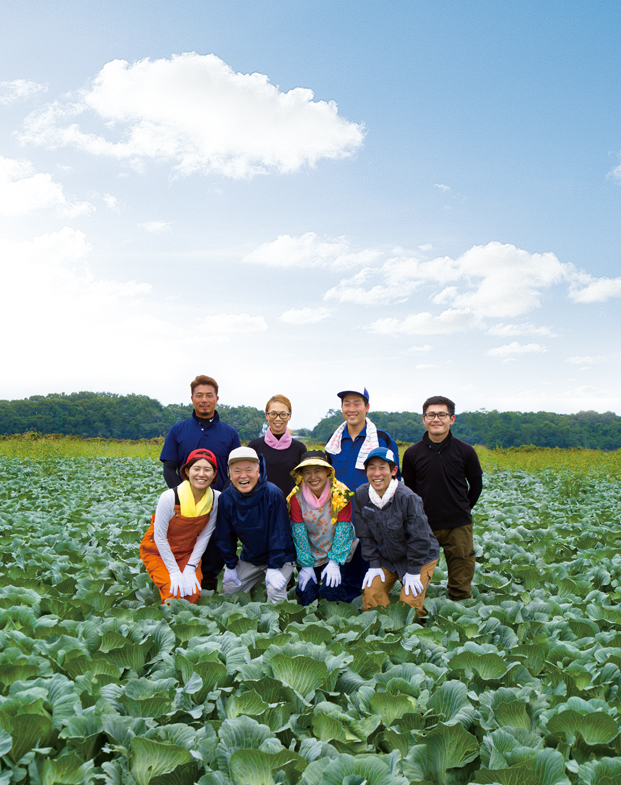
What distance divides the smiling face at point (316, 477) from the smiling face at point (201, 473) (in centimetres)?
68

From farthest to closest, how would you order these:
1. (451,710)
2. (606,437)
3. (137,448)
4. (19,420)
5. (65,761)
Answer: (606,437) < (19,420) < (137,448) < (451,710) < (65,761)

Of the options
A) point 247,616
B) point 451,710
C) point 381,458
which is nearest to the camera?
point 451,710

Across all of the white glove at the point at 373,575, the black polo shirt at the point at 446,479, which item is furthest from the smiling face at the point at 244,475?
the black polo shirt at the point at 446,479

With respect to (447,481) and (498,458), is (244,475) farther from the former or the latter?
(498,458)

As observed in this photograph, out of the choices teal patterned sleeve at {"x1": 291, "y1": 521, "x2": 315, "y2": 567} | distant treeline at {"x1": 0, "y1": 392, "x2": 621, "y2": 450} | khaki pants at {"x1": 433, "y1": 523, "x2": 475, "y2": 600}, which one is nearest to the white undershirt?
teal patterned sleeve at {"x1": 291, "y1": 521, "x2": 315, "y2": 567}

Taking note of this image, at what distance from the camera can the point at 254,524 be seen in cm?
380

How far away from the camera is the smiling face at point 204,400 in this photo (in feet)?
14.6

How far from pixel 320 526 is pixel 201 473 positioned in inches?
37.6

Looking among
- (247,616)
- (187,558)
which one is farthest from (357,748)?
(187,558)

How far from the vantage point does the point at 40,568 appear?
15.7 feet

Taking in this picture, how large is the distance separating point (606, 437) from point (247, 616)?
46.9m

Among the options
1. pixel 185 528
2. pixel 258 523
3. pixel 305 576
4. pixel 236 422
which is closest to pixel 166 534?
pixel 185 528

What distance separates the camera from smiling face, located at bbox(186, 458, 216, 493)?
3.70 m

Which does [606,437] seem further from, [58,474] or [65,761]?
[65,761]
